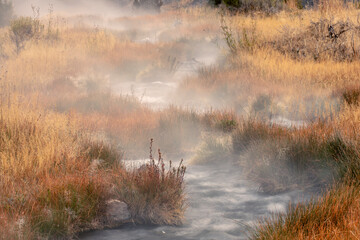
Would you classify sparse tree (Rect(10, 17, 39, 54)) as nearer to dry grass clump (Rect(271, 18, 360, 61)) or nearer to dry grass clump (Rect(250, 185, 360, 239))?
dry grass clump (Rect(271, 18, 360, 61))

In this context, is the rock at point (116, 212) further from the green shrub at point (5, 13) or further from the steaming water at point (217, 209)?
the green shrub at point (5, 13)

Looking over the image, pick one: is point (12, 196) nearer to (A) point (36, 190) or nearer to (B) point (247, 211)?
(A) point (36, 190)

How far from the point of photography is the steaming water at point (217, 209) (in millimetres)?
4297

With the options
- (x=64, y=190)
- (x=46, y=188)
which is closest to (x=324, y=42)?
(x=64, y=190)

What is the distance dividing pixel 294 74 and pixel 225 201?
5.86 metres

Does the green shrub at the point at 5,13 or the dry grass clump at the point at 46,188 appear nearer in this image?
the dry grass clump at the point at 46,188

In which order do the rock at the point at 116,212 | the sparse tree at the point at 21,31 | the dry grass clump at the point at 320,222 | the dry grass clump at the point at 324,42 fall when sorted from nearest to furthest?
the dry grass clump at the point at 320,222, the rock at the point at 116,212, the dry grass clump at the point at 324,42, the sparse tree at the point at 21,31

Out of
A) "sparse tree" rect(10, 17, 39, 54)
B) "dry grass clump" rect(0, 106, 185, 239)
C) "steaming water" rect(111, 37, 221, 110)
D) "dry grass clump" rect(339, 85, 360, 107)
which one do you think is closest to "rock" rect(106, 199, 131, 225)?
"dry grass clump" rect(0, 106, 185, 239)

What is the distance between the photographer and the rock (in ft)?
14.8

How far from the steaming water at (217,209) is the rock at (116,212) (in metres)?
0.09

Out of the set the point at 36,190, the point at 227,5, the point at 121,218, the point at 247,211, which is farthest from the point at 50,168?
the point at 227,5

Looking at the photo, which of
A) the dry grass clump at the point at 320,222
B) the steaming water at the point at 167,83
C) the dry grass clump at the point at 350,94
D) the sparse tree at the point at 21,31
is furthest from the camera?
the sparse tree at the point at 21,31

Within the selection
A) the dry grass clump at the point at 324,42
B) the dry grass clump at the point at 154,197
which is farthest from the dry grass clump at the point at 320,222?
the dry grass clump at the point at 324,42

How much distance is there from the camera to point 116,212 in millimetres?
4535
